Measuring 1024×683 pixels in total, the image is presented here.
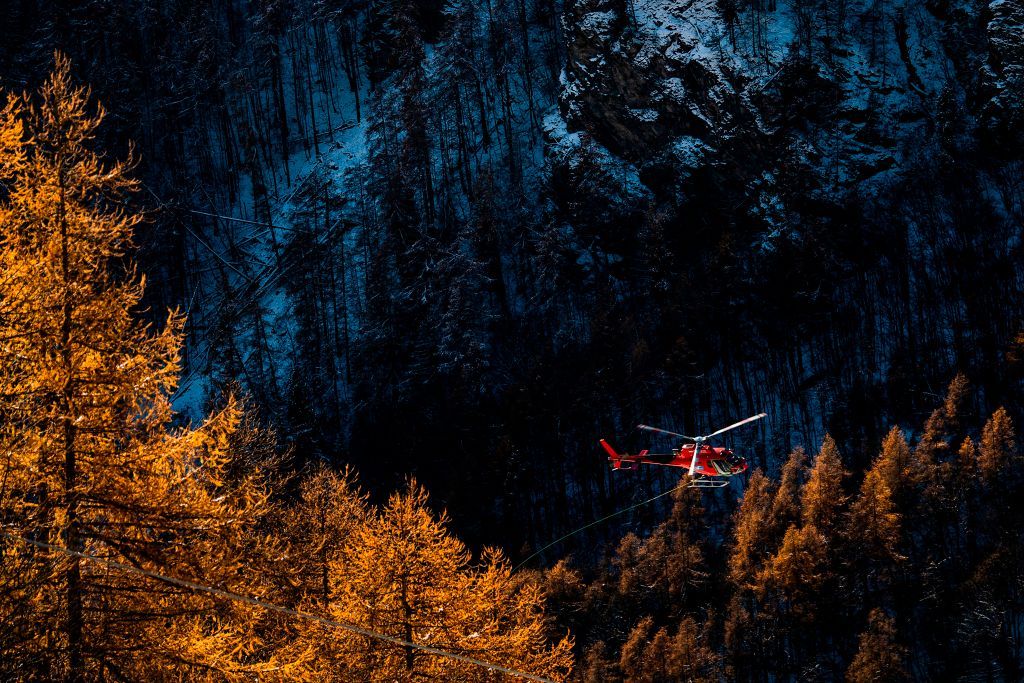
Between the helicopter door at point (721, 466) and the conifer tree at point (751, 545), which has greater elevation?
the helicopter door at point (721, 466)

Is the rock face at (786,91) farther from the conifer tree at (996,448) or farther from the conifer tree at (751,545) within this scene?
the conifer tree at (751,545)

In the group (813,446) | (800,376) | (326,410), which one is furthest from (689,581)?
(326,410)

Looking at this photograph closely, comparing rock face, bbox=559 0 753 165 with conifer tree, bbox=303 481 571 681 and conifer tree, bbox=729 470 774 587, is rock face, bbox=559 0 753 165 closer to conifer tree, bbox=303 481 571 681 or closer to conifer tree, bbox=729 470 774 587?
conifer tree, bbox=729 470 774 587

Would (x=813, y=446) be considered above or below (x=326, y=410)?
below

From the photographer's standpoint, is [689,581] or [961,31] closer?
[689,581]

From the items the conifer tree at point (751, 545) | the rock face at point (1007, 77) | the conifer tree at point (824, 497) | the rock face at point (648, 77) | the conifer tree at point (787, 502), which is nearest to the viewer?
the conifer tree at point (824, 497)

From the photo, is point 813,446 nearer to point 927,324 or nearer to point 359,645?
point 927,324

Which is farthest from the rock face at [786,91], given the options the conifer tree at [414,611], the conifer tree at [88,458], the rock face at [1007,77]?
the conifer tree at [88,458]
